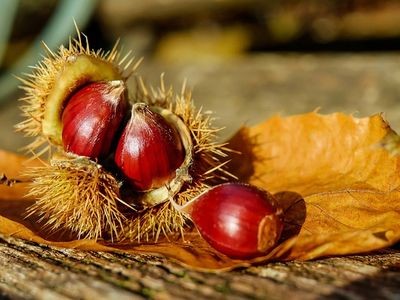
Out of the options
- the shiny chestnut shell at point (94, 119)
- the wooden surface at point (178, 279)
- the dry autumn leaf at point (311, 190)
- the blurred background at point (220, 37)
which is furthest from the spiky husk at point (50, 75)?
the blurred background at point (220, 37)

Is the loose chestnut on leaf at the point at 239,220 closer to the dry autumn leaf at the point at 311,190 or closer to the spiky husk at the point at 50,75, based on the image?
the dry autumn leaf at the point at 311,190

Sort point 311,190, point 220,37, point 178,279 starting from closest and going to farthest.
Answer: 1. point 178,279
2. point 311,190
3. point 220,37

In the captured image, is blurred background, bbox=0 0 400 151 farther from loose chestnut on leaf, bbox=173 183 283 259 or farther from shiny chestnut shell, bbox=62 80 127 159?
loose chestnut on leaf, bbox=173 183 283 259

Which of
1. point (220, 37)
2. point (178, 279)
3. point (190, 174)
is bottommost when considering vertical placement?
point (178, 279)

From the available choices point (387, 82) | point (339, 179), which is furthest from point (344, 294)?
point (387, 82)

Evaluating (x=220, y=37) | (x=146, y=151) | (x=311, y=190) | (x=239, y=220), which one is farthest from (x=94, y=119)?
(x=220, y=37)

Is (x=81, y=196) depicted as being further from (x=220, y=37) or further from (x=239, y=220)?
(x=220, y=37)

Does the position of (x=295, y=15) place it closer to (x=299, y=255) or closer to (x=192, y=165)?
(x=192, y=165)

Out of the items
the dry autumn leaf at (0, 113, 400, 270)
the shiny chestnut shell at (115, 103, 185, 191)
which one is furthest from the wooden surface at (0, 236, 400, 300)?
the shiny chestnut shell at (115, 103, 185, 191)
